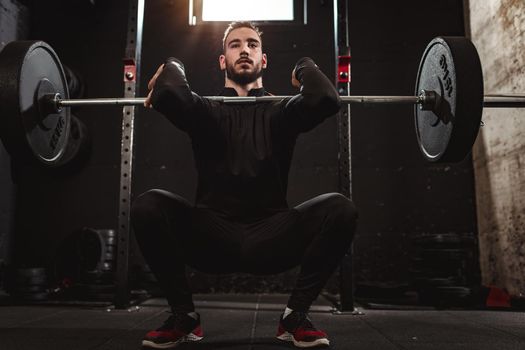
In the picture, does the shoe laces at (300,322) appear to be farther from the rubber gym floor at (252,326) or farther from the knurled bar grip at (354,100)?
the knurled bar grip at (354,100)

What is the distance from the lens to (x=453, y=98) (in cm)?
182

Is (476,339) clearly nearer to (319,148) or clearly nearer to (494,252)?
(494,252)

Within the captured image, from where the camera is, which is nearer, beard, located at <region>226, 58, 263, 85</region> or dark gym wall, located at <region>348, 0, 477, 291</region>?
beard, located at <region>226, 58, 263, 85</region>

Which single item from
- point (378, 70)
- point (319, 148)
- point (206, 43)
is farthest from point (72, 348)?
point (378, 70)

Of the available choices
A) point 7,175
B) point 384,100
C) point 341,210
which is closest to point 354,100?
point 384,100

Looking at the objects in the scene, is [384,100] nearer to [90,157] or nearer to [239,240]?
[239,240]

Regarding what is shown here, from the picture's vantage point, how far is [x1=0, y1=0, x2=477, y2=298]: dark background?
366cm

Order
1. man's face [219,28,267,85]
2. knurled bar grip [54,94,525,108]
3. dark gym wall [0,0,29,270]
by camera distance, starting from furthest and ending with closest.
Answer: dark gym wall [0,0,29,270], man's face [219,28,267,85], knurled bar grip [54,94,525,108]

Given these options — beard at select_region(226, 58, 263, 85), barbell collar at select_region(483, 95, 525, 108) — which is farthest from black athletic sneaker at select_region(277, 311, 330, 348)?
barbell collar at select_region(483, 95, 525, 108)

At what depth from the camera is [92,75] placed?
12.7 feet

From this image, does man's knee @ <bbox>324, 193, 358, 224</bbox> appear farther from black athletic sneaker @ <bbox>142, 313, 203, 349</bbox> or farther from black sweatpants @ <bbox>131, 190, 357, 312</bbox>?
black athletic sneaker @ <bbox>142, 313, 203, 349</bbox>

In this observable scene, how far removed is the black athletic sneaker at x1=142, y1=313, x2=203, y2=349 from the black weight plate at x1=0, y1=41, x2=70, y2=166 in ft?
2.95

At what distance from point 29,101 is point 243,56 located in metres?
0.92

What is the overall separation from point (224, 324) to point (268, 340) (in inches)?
18.8
